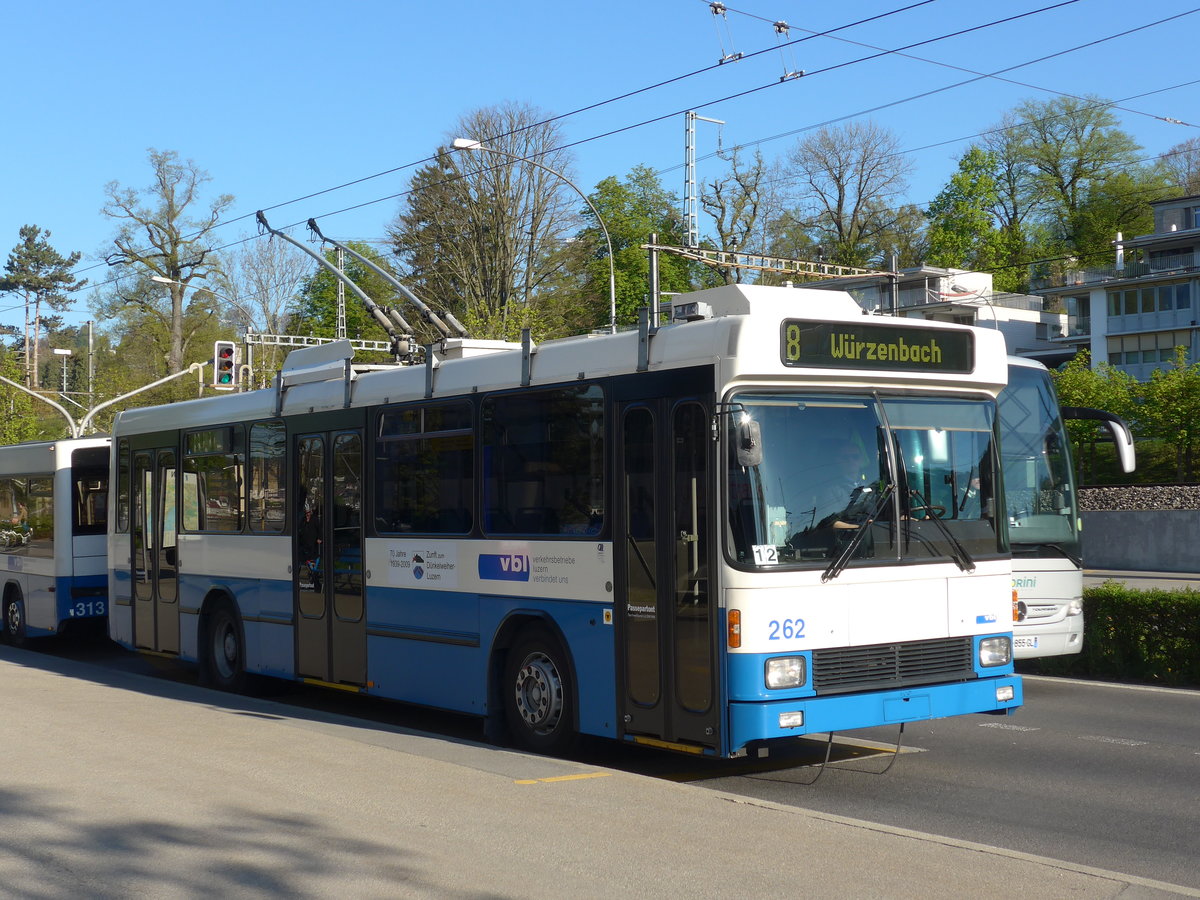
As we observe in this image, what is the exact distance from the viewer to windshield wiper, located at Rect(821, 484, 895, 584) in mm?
8398

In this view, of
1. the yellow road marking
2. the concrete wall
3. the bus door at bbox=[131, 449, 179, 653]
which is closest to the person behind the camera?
the yellow road marking

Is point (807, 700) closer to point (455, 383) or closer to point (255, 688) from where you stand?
point (455, 383)

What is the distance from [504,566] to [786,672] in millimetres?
2760

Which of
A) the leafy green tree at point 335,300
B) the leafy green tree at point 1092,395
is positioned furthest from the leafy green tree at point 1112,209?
the leafy green tree at point 335,300

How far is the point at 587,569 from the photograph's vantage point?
9438 millimetres

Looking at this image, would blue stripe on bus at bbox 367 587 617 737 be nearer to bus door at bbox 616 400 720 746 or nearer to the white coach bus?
bus door at bbox 616 400 720 746

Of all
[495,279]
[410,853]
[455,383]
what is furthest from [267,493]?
[495,279]

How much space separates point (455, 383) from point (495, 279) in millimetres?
39656

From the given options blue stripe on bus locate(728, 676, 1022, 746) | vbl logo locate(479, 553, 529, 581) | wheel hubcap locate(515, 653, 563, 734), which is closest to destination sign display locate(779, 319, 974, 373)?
blue stripe on bus locate(728, 676, 1022, 746)

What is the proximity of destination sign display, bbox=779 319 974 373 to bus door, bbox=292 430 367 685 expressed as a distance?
500 cm

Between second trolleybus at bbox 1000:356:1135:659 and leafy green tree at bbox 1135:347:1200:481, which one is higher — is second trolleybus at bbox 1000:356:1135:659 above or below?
below

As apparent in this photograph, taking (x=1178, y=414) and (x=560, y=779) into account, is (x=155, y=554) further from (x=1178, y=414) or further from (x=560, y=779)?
(x=1178, y=414)

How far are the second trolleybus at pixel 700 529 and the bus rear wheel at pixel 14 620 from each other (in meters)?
10.7

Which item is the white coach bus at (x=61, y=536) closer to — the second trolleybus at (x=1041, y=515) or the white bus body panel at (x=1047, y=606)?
the second trolleybus at (x=1041, y=515)
